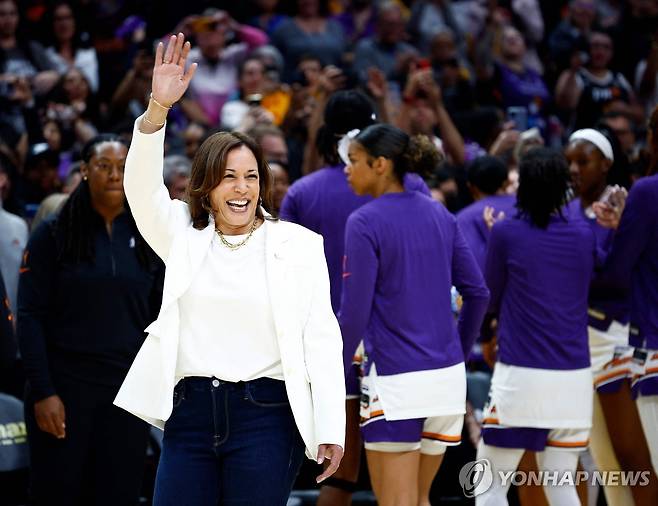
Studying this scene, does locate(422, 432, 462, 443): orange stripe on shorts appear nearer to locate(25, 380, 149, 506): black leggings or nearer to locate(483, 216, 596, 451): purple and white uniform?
locate(483, 216, 596, 451): purple and white uniform

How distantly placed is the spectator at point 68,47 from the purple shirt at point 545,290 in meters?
5.80

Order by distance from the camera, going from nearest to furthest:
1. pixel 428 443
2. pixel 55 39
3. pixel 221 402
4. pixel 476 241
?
1. pixel 221 402
2. pixel 428 443
3. pixel 476 241
4. pixel 55 39

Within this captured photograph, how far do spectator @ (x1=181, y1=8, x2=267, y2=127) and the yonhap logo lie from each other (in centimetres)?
526

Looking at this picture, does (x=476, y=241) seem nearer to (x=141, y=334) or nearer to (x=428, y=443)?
(x=428, y=443)

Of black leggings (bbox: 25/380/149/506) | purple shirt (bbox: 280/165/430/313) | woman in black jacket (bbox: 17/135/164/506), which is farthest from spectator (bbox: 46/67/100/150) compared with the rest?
black leggings (bbox: 25/380/149/506)

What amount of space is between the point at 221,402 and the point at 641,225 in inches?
90.2

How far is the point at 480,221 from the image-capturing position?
630 centimetres

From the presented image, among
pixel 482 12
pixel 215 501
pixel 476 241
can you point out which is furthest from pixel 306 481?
pixel 482 12

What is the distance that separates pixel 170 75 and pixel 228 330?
0.86 m

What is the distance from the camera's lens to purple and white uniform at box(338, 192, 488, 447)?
16.0ft

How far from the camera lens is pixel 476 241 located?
6.34 metres

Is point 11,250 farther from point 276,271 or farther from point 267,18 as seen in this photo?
point 267,18

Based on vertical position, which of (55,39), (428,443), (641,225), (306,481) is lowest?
(306,481)

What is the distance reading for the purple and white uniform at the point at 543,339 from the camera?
540 cm
